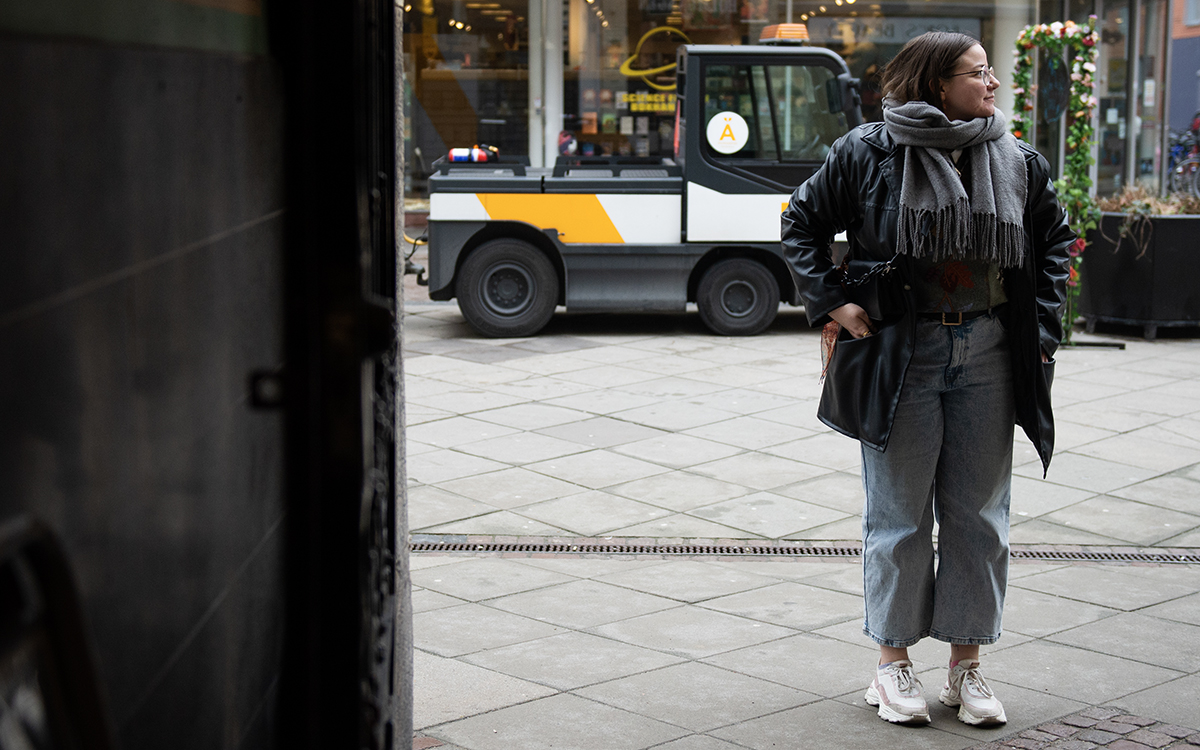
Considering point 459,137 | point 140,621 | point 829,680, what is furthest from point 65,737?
point 459,137

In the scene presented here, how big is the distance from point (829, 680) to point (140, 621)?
2.75 m

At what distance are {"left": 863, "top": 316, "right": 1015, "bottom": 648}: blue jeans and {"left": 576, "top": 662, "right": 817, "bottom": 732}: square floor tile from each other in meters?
0.34

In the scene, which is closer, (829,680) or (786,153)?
(829,680)

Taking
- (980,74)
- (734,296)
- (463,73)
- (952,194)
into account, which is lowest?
(734,296)

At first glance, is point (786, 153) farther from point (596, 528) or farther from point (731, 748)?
point (731, 748)

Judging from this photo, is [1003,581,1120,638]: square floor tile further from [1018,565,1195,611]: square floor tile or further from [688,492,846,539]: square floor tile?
[688,492,846,539]: square floor tile

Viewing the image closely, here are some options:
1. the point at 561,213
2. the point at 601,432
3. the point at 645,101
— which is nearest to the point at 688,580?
the point at 601,432

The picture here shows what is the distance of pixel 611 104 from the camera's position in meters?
16.6

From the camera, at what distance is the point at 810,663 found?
372 centimetres

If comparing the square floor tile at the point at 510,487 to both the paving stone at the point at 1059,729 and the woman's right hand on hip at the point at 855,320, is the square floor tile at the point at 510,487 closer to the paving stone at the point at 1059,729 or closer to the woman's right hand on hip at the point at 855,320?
the woman's right hand on hip at the point at 855,320

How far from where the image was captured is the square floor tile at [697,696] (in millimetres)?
3334

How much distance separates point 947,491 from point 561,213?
675 centimetres

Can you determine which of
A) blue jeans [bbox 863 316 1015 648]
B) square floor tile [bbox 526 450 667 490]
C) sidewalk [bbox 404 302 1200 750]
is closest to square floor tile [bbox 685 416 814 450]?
sidewalk [bbox 404 302 1200 750]

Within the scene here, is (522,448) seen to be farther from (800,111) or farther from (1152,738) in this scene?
(800,111)
